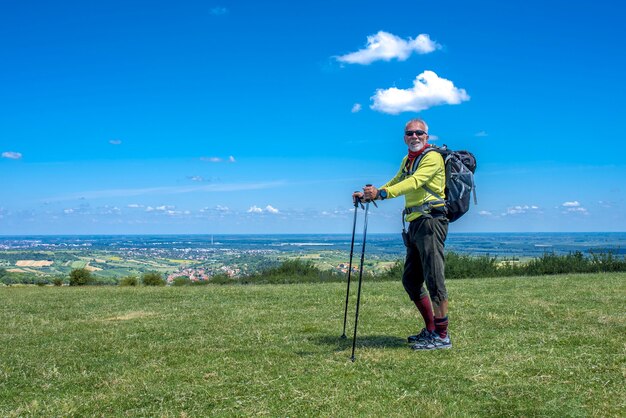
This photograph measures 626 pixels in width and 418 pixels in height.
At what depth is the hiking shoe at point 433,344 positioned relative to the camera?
674cm

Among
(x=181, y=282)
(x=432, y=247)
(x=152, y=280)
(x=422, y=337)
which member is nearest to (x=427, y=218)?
(x=432, y=247)

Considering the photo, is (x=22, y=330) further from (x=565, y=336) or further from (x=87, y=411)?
(x=565, y=336)

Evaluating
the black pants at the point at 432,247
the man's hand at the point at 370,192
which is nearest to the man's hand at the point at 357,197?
the man's hand at the point at 370,192

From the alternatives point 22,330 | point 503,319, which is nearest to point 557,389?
point 503,319

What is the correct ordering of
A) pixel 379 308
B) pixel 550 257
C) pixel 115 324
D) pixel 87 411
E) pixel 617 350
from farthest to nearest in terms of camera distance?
pixel 550 257, pixel 379 308, pixel 115 324, pixel 617 350, pixel 87 411

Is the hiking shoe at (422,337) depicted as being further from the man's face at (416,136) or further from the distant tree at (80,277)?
the distant tree at (80,277)

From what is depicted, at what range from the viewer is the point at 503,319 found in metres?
8.79

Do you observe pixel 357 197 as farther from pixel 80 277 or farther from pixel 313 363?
pixel 80 277

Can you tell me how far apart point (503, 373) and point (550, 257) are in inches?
777

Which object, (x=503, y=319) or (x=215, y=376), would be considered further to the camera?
(x=503, y=319)

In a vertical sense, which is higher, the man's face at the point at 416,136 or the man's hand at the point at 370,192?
the man's face at the point at 416,136

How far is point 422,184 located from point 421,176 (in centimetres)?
9

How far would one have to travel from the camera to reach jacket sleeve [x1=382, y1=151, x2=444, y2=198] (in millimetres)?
6375

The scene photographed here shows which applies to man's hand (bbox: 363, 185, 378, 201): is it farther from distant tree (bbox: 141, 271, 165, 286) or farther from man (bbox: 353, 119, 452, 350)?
distant tree (bbox: 141, 271, 165, 286)
